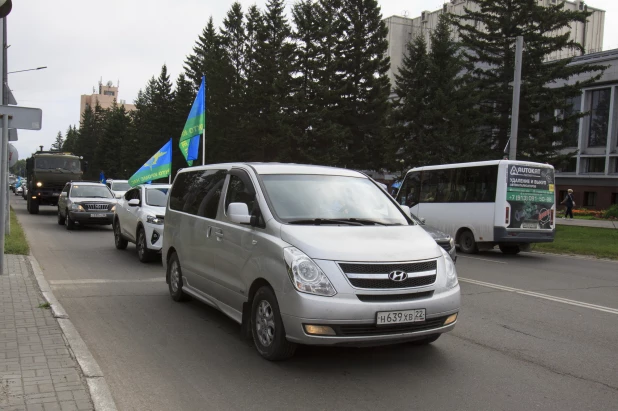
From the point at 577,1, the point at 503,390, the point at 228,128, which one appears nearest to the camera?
the point at 503,390

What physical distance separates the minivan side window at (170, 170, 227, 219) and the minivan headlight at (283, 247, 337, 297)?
6.76 feet

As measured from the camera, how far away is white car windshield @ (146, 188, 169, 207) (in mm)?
12766

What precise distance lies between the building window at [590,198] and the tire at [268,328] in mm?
51526

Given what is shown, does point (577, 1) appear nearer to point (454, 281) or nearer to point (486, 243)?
point (486, 243)

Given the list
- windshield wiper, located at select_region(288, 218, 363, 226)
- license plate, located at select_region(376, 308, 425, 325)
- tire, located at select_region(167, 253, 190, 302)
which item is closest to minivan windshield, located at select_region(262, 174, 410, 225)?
windshield wiper, located at select_region(288, 218, 363, 226)

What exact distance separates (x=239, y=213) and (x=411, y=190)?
1403 cm

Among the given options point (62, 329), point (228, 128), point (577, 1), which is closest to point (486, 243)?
point (62, 329)

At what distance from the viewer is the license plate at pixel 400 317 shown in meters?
4.78

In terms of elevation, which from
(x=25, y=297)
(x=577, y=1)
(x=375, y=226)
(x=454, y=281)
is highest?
(x=577, y=1)

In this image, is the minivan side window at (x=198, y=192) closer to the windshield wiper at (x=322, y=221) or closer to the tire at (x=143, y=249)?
the windshield wiper at (x=322, y=221)

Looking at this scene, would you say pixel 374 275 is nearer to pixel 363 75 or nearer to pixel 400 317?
pixel 400 317

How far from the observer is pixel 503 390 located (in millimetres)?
4680

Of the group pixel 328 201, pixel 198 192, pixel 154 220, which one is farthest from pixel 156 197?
pixel 328 201

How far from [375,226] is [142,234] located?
769 centimetres
